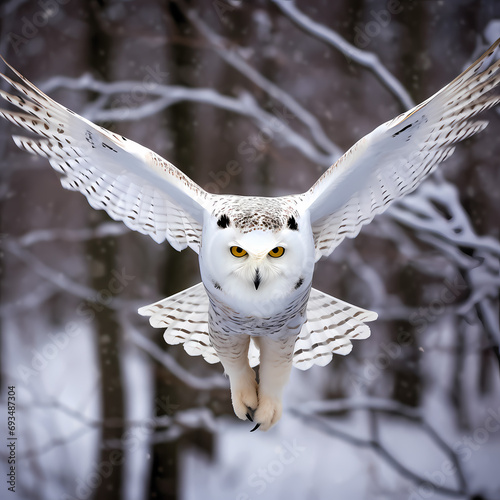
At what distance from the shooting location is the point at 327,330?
1553 mm

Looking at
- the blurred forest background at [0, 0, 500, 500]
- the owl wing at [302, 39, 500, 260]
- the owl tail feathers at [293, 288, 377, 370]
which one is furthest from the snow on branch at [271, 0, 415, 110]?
the owl tail feathers at [293, 288, 377, 370]

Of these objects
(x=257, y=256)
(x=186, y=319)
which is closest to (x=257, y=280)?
(x=257, y=256)

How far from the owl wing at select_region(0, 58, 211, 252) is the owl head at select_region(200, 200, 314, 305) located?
0.74 ft

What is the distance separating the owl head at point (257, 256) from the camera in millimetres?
1022

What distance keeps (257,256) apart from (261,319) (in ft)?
0.55

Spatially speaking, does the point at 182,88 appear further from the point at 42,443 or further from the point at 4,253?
the point at 42,443

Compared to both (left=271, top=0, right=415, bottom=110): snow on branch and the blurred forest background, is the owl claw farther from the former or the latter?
(left=271, top=0, right=415, bottom=110): snow on branch

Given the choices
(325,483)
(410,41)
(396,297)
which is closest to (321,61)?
(410,41)

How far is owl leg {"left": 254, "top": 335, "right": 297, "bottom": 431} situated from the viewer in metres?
1.32

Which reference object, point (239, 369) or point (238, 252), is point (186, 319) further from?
point (238, 252)

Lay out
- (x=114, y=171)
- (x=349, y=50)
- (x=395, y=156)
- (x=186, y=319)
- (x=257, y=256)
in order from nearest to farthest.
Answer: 1. (x=257, y=256)
2. (x=395, y=156)
3. (x=114, y=171)
4. (x=186, y=319)
5. (x=349, y=50)

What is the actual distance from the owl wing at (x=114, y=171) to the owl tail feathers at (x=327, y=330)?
42 centimetres

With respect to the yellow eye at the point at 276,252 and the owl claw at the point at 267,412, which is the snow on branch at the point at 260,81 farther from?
the yellow eye at the point at 276,252

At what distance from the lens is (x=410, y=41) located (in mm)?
2500
